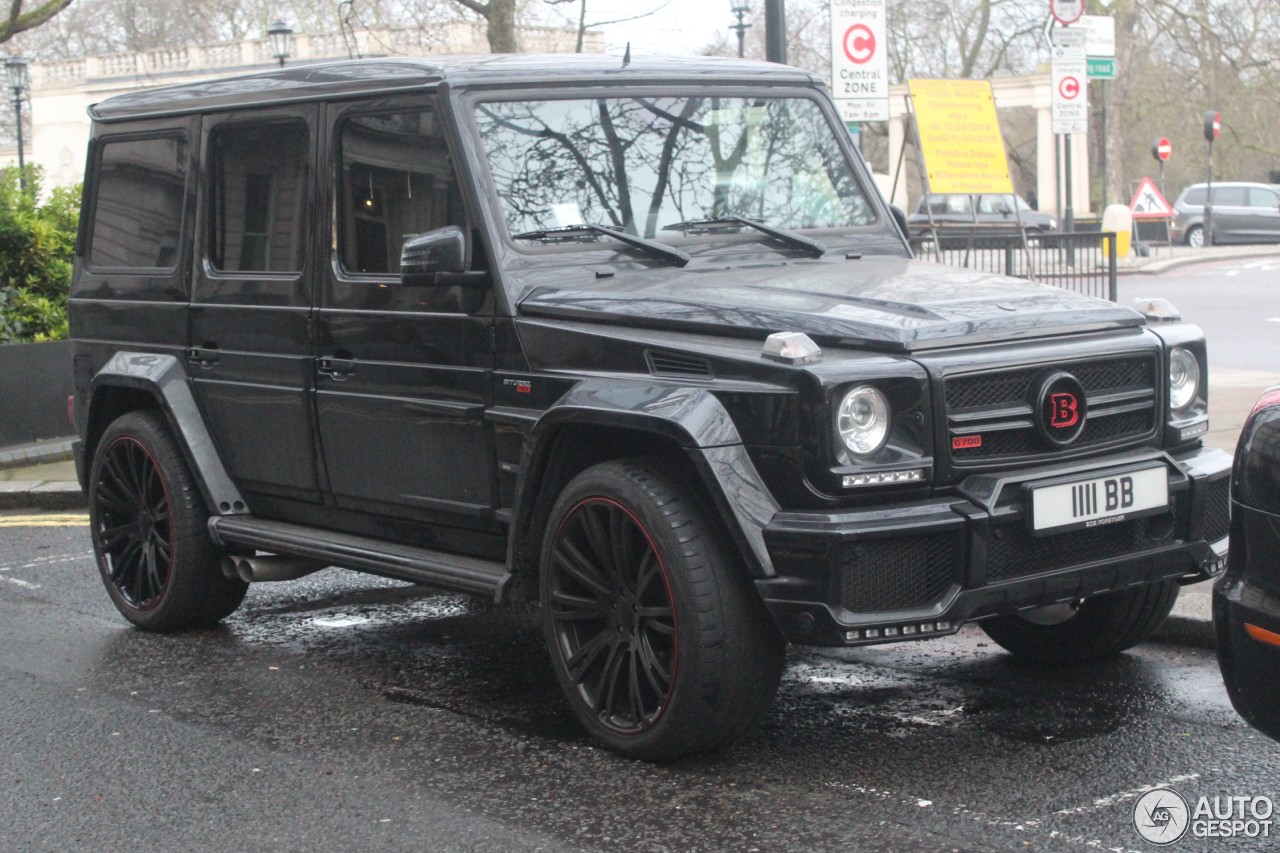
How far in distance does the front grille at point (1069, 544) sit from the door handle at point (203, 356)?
3.34 m

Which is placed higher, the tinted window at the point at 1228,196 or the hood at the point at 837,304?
the hood at the point at 837,304

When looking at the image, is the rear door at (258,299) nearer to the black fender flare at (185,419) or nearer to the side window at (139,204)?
the black fender flare at (185,419)

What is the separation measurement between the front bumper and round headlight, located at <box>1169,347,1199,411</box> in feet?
1.85

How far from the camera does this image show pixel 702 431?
446cm

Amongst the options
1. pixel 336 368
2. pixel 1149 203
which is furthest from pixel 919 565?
pixel 1149 203

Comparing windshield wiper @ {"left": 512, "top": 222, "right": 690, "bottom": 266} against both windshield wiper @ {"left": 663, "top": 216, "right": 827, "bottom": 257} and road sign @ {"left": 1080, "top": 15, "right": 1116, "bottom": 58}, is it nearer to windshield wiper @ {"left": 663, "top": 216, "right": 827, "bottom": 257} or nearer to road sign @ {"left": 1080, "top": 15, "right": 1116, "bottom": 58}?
windshield wiper @ {"left": 663, "top": 216, "right": 827, "bottom": 257}

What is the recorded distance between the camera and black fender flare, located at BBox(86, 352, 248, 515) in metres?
6.51

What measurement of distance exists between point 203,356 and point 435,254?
70.4 inches

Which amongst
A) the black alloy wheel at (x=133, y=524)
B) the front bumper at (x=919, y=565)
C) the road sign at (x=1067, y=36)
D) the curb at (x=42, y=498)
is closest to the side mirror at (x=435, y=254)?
the front bumper at (x=919, y=565)

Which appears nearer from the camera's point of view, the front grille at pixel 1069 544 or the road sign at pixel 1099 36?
the front grille at pixel 1069 544

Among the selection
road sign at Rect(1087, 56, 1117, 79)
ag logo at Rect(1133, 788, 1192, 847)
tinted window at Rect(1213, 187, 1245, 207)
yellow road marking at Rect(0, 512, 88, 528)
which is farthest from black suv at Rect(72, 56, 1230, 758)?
tinted window at Rect(1213, 187, 1245, 207)

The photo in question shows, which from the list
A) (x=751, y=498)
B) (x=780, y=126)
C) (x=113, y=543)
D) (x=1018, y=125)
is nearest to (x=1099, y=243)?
(x=780, y=126)

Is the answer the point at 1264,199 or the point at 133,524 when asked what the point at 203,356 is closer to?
the point at 133,524

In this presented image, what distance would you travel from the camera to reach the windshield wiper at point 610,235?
545cm
